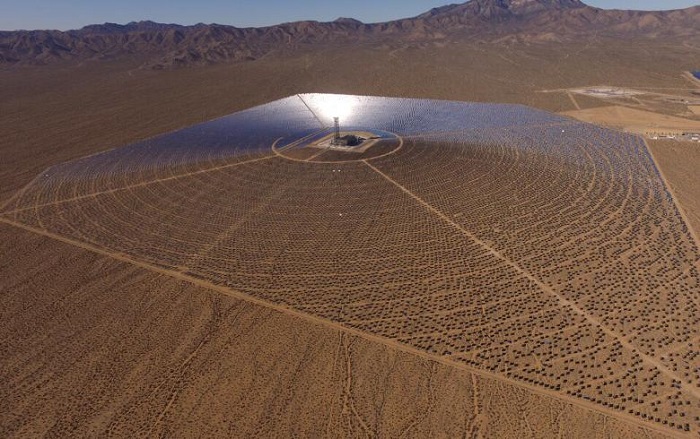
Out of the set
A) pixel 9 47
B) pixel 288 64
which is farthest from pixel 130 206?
pixel 9 47

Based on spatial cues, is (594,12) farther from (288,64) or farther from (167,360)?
(167,360)

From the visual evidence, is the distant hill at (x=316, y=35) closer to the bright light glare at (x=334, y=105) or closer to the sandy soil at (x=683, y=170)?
the bright light glare at (x=334, y=105)

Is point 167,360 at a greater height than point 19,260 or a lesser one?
lesser

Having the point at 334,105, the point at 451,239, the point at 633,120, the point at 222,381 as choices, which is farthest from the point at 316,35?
the point at 222,381

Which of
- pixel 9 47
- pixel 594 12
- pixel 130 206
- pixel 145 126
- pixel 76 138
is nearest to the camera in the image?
pixel 130 206

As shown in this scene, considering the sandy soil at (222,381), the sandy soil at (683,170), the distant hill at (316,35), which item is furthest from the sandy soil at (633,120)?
the distant hill at (316,35)

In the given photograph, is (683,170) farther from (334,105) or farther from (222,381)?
(334,105)

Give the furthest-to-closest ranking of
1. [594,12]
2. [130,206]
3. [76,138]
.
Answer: [594,12], [76,138], [130,206]
